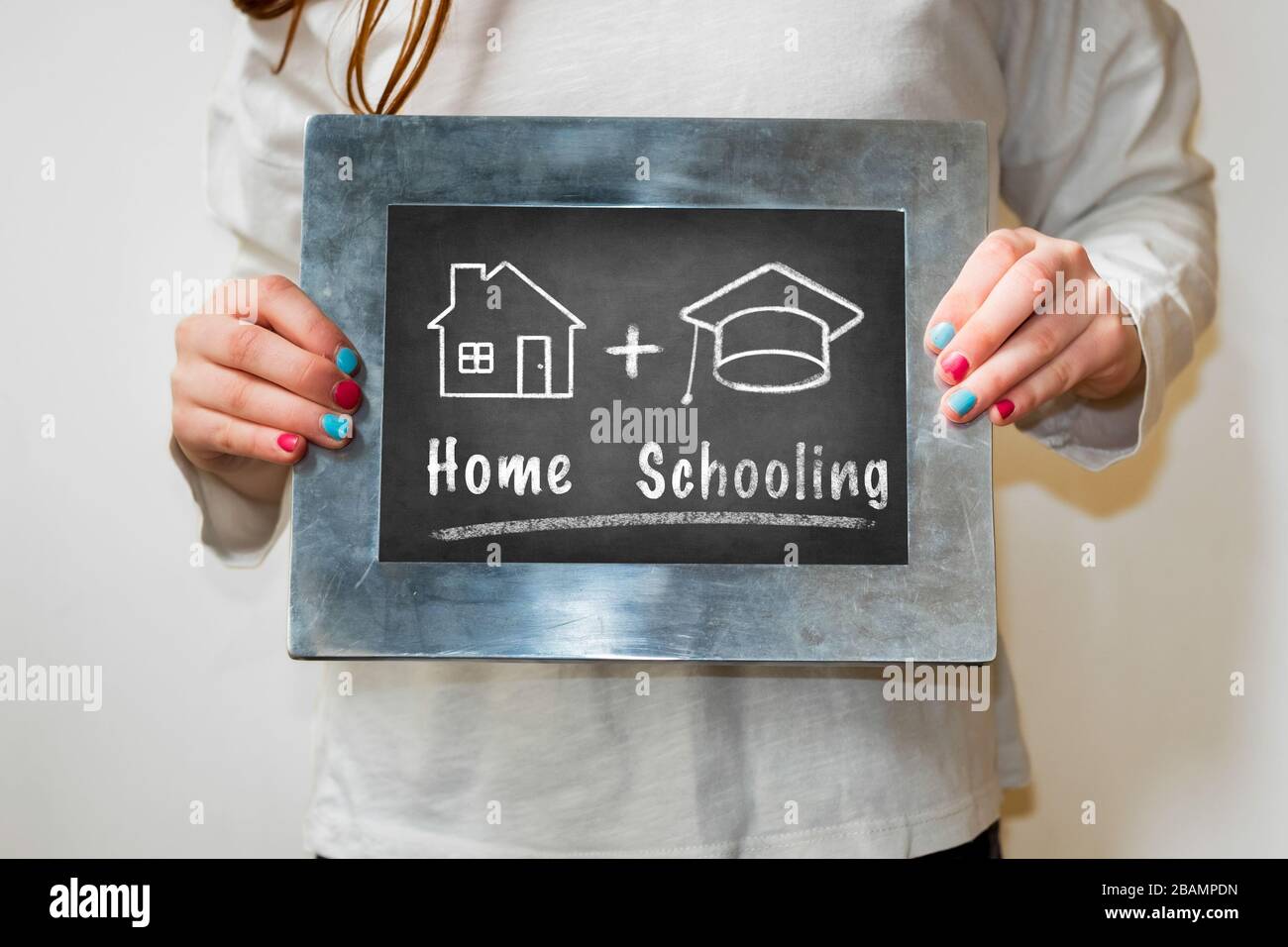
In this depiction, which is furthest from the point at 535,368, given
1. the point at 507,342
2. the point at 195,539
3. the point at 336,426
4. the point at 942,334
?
the point at 195,539

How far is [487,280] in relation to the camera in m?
0.66

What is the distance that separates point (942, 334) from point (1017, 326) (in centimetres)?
5

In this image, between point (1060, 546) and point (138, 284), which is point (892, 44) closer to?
point (1060, 546)

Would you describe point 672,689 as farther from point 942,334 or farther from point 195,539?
point 195,539

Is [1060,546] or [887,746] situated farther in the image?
[1060,546]

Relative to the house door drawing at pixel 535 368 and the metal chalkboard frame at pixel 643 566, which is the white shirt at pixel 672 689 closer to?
the metal chalkboard frame at pixel 643 566

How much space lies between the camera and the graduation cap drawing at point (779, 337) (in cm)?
65

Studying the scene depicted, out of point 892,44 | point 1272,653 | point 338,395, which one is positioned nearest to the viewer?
point 338,395

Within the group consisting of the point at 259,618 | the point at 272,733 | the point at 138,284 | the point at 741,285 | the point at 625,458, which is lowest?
the point at 272,733

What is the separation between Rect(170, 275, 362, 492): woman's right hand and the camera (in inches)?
25.2

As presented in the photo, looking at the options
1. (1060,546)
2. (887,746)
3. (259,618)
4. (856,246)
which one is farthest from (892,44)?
(259,618)

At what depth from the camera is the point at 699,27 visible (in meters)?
0.75

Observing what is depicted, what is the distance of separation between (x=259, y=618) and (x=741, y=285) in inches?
28.7

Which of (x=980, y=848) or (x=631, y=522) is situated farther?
(x=980, y=848)
